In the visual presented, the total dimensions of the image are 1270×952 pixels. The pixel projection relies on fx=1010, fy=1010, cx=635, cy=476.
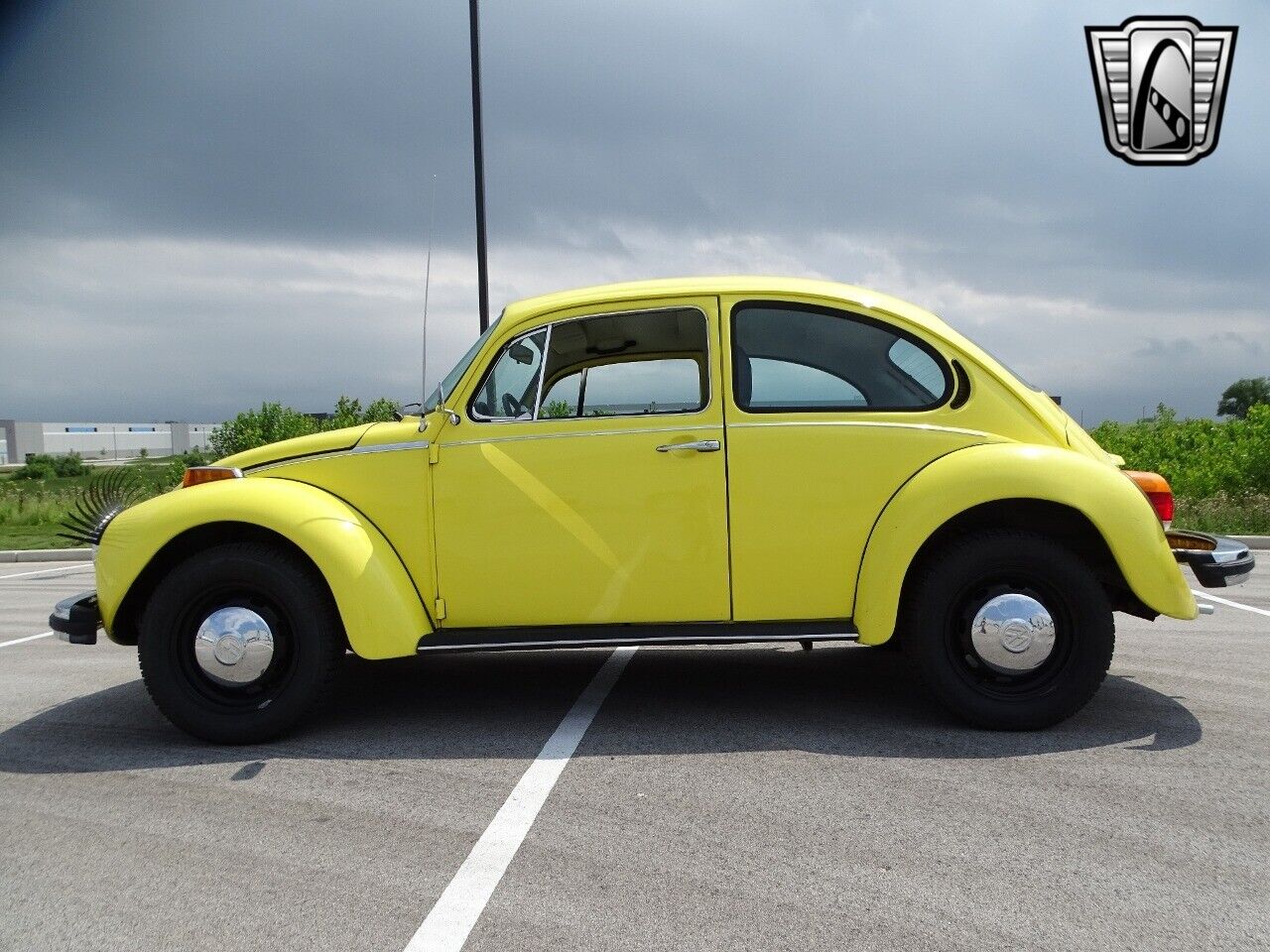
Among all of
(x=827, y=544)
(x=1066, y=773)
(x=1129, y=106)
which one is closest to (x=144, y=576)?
(x=827, y=544)

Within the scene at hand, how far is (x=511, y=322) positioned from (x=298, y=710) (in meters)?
1.96

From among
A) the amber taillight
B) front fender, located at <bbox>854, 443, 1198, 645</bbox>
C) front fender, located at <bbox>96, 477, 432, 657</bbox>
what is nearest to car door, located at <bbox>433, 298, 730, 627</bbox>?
front fender, located at <bbox>96, 477, 432, 657</bbox>

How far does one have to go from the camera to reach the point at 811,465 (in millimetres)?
4352

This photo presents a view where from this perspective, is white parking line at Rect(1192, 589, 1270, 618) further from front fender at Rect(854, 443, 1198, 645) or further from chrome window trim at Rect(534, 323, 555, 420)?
chrome window trim at Rect(534, 323, 555, 420)

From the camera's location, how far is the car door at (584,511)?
4355 millimetres

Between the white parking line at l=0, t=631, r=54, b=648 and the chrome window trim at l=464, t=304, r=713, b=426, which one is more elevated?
the chrome window trim at l=464, t=304, r=713, b=426

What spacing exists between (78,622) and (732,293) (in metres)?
3.28

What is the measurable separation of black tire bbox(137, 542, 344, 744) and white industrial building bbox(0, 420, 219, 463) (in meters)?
91.3

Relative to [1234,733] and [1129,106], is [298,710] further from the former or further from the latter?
[1129,106]

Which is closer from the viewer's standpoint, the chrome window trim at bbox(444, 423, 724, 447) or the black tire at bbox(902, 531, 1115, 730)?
the black tire at bbox(902, 531, 1115, 730)

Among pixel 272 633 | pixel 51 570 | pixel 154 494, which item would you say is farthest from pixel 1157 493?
pixel 51 570

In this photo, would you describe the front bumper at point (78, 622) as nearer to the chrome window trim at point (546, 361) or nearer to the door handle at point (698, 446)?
the chrome window trim at point (546, 361)

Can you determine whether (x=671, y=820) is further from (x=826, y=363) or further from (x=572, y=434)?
(x=826, y=363)

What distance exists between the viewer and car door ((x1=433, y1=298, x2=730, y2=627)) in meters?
4.36
